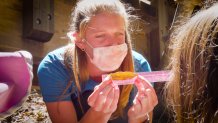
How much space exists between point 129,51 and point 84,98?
404 millimetres

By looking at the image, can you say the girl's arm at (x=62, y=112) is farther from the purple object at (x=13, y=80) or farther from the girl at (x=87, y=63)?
the purple object at (x=13, y=80)

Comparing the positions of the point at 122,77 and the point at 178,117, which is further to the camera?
the point at 122,77

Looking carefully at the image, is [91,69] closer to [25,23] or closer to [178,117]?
[178,117]

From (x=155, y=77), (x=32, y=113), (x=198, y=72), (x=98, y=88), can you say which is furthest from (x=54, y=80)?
(x=198, y=72)

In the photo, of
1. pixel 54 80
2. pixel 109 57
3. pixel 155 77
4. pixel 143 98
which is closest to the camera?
pixel 155 77

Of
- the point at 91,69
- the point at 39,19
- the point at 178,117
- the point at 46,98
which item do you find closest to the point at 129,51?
the point at 91,69

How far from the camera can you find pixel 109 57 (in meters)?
1.86

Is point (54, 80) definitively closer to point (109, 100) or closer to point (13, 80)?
point (109, 100)

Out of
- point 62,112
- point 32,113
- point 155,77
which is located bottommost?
point 32,113

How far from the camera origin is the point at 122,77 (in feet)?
5.29

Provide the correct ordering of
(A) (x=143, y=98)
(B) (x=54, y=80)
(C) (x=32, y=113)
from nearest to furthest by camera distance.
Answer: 1. (A) (x=143, y=98)
2. (B) (x=54, y=80)
3. (C) (x=32, y=113)

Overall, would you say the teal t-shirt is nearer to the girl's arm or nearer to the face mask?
the girl's arm

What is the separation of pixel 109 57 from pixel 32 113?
1.14 meters

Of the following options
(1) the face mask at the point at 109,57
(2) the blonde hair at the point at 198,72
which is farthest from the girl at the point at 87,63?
(2) the blonde hair at the point at 198,72
